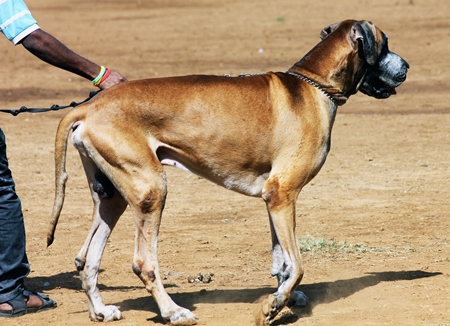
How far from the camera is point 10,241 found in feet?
21.2

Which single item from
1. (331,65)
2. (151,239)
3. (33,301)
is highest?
(331,65)

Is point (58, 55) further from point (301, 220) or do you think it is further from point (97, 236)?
point (301, 220)

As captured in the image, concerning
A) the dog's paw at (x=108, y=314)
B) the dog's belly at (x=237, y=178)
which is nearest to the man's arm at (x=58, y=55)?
the dog's belly at (x=237, y=178)

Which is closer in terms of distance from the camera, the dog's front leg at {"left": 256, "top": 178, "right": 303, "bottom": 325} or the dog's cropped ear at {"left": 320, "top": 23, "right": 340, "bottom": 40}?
the dog's front leg at {"left": 256, "top": 178, "right": 303, "bottom": 325}

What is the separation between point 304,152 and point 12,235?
7.32 ft

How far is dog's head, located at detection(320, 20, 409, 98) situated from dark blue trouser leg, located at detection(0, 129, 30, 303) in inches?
103

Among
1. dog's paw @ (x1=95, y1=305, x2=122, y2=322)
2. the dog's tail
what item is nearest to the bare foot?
dog's paw @ (x1=95, y1=305, x2=122, y2=322)

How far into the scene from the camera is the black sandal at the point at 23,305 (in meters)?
6.45

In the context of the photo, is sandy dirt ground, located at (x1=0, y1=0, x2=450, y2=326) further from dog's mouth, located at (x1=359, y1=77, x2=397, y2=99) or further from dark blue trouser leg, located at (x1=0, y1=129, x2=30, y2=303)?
dog's mouth, located at (x1=359, y1=77, x2=397, y2=99)

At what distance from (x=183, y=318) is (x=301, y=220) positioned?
324cm

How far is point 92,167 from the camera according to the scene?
6.17 metres

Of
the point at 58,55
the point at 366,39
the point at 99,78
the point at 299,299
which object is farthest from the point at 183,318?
the point at 366,39

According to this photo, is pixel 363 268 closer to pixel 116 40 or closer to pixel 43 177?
pixel 43 177

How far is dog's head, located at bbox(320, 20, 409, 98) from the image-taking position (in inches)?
248
